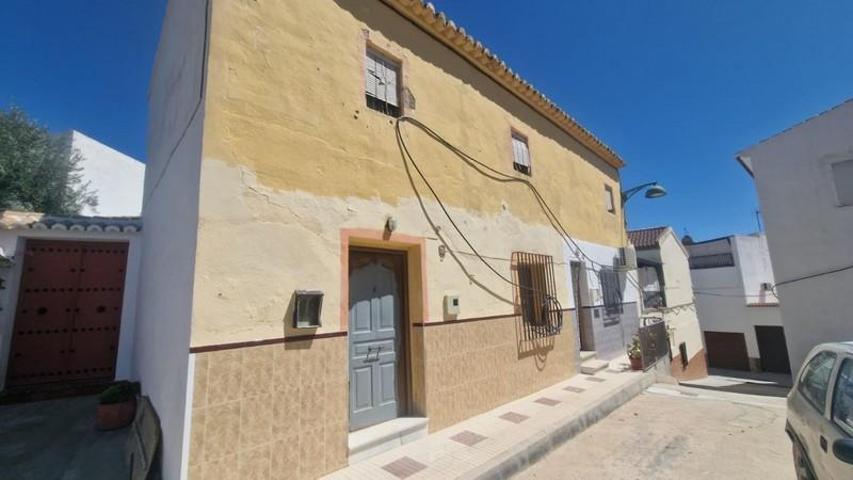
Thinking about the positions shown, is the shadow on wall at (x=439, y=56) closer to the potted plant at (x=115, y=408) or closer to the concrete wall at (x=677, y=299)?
the potted plant at (x=115, y=408)

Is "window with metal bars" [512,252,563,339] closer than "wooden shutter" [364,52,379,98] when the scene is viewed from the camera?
No

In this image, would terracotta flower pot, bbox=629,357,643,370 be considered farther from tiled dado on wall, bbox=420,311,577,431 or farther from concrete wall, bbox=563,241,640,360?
tiled dado on wall, bbox=420,311,577,431

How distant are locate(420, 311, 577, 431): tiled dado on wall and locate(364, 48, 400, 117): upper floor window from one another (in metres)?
3.40

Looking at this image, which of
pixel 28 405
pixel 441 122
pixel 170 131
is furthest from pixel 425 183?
pixel 28 405

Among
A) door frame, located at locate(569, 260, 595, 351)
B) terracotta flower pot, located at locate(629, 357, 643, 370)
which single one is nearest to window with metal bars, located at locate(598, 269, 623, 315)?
door frame, located at locate(569, 260, 595, 351)

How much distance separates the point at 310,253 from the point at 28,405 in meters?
6.55

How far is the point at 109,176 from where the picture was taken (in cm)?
1465

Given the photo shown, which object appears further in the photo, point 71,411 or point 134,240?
point 134,240

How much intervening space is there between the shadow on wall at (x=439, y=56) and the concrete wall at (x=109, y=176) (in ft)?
46.2

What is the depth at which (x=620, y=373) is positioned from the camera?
845 cm

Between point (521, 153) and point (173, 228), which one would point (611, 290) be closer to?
point (521, 153)

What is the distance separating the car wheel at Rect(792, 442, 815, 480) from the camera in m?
3.31


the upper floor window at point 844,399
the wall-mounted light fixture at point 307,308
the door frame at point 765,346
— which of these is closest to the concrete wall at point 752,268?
the door frame at point 765,346

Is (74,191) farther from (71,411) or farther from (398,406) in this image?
(398,406)
